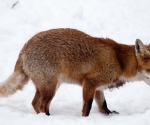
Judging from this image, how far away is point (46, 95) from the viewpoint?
6.18 metres

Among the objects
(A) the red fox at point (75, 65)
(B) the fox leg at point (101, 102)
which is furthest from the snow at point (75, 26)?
(A) the red fox at point (75, 65)

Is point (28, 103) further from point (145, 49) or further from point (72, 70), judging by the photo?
point (145, 49)

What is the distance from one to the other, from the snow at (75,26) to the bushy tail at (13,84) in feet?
1.72

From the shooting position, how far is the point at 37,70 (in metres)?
6.17

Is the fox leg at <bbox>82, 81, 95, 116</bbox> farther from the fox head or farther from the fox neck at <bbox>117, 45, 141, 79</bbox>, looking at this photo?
the fox head

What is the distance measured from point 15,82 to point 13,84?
57mm

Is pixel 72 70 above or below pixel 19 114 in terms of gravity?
above

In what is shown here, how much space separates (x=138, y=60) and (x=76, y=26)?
497cm

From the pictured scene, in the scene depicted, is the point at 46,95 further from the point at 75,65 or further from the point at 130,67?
the point at 130,67

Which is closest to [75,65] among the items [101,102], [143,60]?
[101,102]

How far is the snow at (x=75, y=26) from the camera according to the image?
24.4ft

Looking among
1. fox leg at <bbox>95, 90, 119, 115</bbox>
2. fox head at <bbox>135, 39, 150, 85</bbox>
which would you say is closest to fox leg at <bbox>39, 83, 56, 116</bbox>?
fox leg at <bbox>95, 90, 119, 115</bbox>

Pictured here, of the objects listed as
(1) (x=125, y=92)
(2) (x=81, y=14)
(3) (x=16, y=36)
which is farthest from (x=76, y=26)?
(1) (x=125, y=92)

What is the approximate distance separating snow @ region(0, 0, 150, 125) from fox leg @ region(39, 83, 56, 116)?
56 cm
